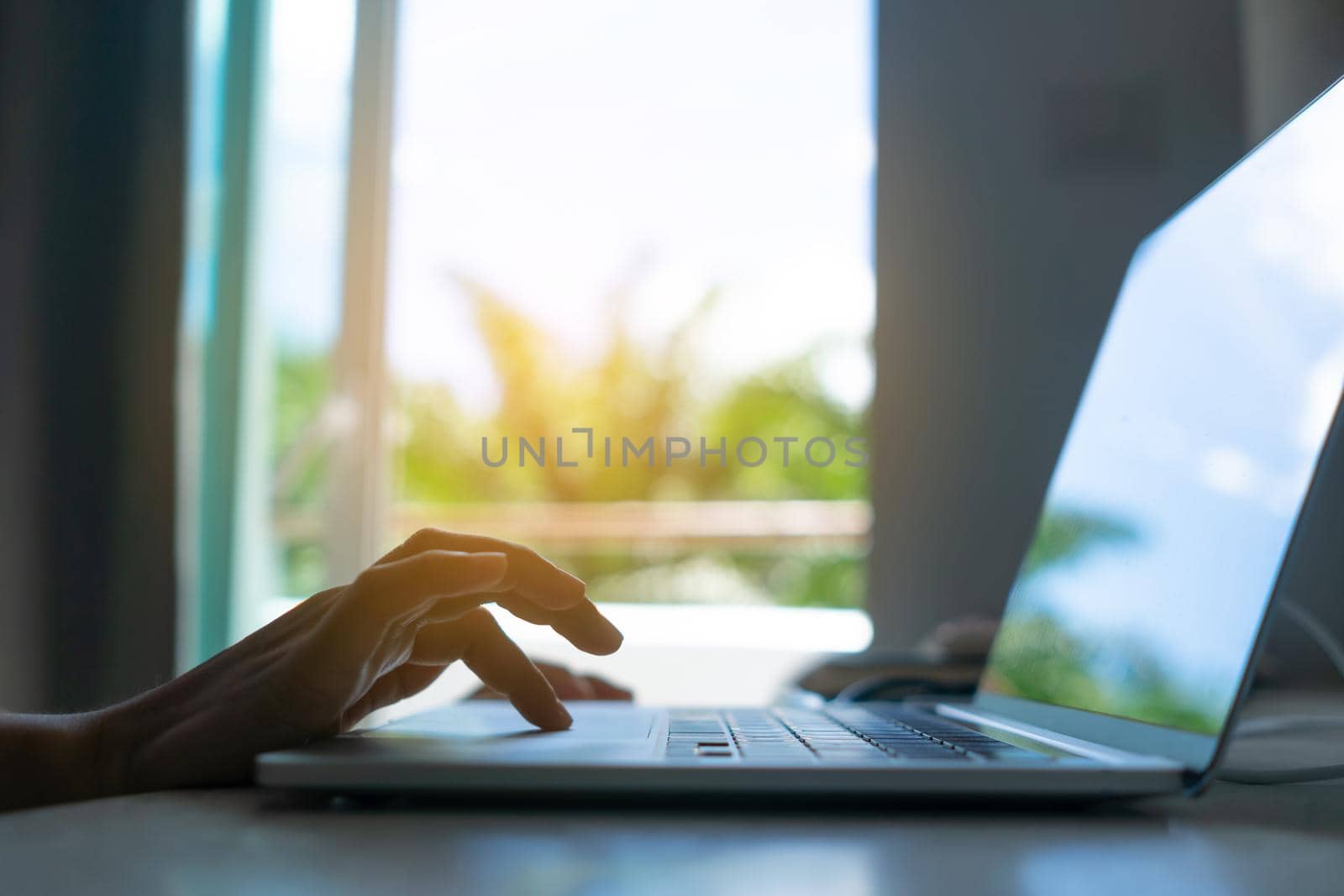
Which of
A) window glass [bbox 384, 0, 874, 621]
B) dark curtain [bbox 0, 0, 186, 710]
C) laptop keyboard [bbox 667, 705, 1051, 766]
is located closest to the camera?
laptop keyboard [bbox 667, 705, 1051, 766]

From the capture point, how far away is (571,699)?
93 cm

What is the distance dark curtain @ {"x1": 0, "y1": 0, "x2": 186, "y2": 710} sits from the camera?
1779 millimetres

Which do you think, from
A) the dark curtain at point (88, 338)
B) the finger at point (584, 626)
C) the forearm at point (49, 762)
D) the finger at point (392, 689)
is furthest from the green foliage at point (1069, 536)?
the dark curtain at point (88, 338)

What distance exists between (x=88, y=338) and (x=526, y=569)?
1.71 metres

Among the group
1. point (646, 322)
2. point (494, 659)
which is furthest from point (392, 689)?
point (646, 322)

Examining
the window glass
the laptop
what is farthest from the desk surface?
the window glass

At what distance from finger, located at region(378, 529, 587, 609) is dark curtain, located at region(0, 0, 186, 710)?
146 centimetres

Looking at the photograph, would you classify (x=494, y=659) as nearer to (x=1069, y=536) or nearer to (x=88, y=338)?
(x=1069, y=536)

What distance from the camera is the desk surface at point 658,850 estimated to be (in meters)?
0.35

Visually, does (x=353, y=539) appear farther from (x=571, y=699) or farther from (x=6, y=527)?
(x=571, y=699)

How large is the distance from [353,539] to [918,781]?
2.09m

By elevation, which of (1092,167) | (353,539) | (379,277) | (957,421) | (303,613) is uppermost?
(1092,167)

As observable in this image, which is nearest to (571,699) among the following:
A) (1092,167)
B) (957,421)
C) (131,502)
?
(957,421)

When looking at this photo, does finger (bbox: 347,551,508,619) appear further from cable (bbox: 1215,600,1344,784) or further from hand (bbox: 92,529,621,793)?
cable (bbox: 1215,600,1344,784)
